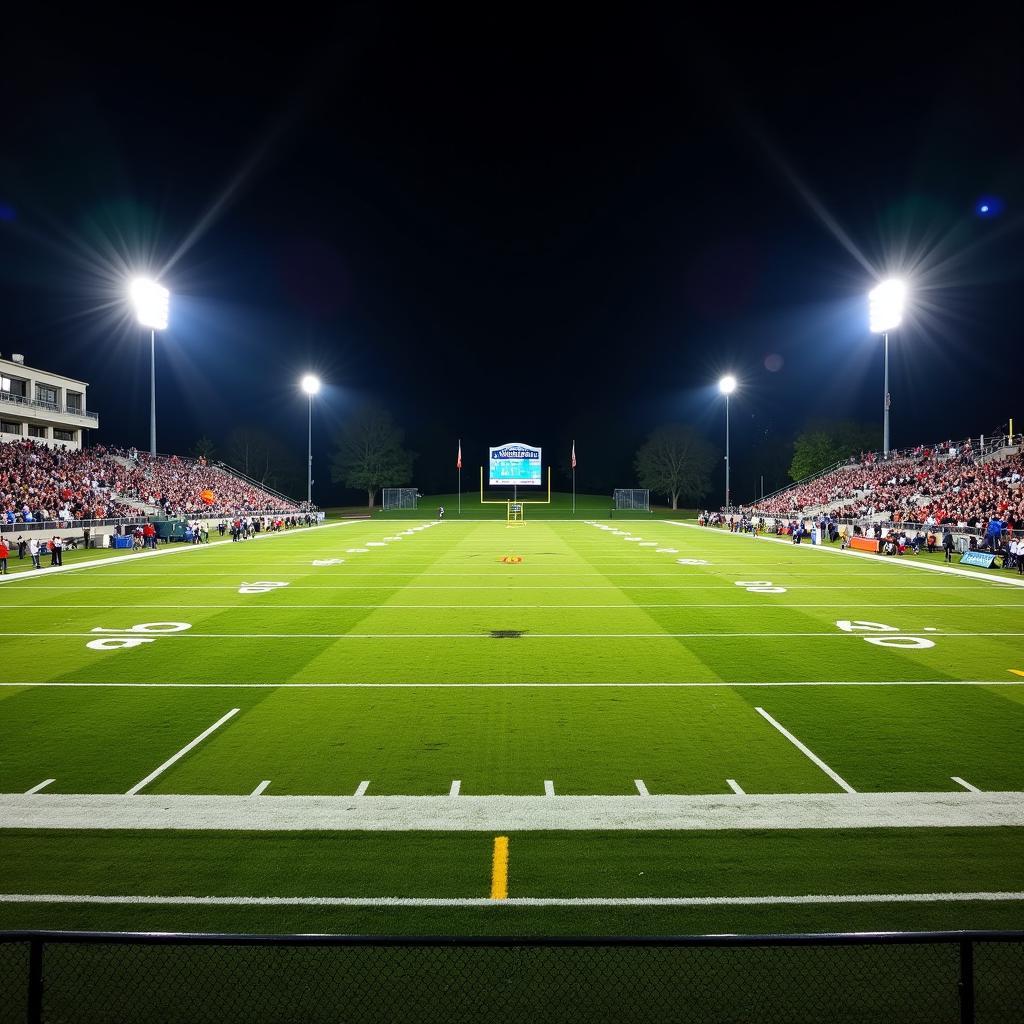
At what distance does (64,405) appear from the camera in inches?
2400

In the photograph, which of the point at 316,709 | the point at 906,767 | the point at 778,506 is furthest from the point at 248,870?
the point at 778,506

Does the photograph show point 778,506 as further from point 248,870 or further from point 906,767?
point 248,870

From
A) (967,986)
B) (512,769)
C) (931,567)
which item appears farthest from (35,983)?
(931,567)

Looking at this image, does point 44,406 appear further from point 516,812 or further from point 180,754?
point 516,812

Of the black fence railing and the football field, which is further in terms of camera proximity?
the football field

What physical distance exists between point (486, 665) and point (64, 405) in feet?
191

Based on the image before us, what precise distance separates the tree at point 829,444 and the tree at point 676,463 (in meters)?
12.2

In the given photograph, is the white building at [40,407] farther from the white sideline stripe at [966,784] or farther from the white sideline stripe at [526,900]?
the white sideline stripe at [966,784]

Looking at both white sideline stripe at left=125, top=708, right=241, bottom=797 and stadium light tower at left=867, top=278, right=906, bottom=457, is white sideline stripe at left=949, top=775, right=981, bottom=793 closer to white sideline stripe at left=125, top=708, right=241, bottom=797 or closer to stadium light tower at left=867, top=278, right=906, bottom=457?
white sideline stripe at left=125, top=708, right=241, bottom=797

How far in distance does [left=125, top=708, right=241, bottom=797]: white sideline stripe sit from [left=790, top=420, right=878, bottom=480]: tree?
3538 inches

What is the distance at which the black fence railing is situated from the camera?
4.73 metres

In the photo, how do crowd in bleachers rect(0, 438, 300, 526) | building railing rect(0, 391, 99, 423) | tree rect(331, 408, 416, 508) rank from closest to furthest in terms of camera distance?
crowd in bleachers rect(0, 438, 300, 526)
building railing rect(0, 391, 99, 423)
tree rect(331, 408, 416, 508)

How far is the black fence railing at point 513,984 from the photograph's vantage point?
186 inches

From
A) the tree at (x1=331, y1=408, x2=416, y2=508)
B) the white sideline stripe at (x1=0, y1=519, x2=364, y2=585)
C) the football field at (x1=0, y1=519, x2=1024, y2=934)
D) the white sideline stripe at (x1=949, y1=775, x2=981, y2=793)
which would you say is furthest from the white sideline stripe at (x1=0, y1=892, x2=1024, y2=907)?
the tree at (x1=331, y1=408, x2=416, y2=508)
